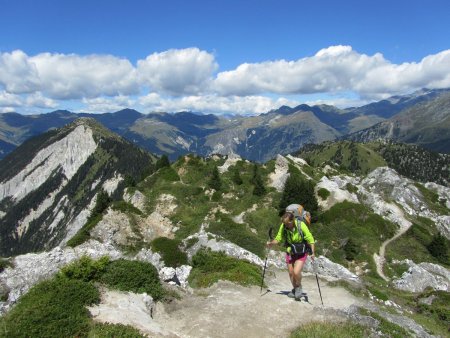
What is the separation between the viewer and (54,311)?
1412 cm

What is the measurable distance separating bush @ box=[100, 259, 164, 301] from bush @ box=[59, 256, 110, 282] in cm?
36

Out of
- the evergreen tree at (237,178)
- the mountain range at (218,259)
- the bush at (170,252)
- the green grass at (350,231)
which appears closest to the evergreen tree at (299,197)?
the mountain range at (218,259)

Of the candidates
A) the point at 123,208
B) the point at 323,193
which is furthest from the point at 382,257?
the point at 123,208

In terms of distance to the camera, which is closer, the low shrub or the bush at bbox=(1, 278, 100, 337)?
the bush at bbox=(1, 278, 100, 337)

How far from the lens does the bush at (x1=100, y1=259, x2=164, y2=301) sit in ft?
60.1

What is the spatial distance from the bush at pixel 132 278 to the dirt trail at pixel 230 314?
3.32 feet

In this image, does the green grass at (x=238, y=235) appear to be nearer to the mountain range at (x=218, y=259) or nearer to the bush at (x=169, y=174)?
the mountain range at (x=218, y=259)

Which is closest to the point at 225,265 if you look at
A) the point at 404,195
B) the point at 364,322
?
the point at 364,322

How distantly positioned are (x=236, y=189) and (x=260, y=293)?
49.8m

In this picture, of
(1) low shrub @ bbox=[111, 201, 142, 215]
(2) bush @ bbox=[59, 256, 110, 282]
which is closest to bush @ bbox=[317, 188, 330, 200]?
(1) low shrub @ bbox=[111, 201, 142, 215]

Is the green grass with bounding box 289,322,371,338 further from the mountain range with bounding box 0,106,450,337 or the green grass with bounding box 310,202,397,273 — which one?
the green grass with bounding box 310,202,397,273

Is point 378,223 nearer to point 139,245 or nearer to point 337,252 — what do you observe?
point 337,252

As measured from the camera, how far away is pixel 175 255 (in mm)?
37125

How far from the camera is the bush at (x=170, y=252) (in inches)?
1420
